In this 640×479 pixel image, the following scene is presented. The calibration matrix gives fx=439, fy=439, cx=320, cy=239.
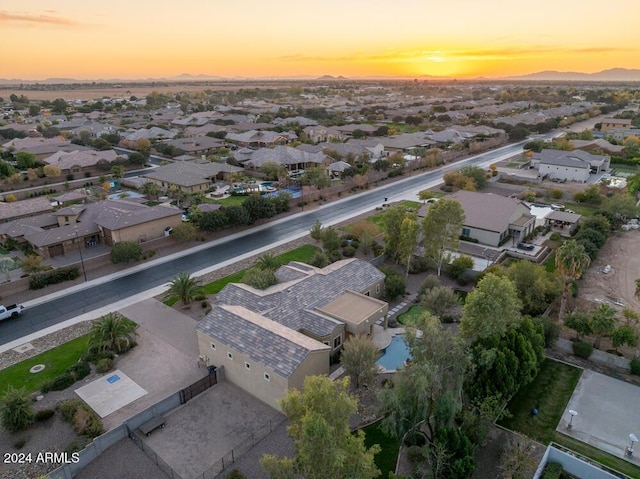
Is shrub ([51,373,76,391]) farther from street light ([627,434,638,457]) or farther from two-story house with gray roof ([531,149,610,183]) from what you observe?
two-story house with gray roof ([531,149,610,183])

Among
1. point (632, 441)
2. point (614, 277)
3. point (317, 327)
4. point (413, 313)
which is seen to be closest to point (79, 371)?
point (317, 327)

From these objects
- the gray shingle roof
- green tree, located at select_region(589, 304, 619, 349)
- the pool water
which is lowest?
the pool water

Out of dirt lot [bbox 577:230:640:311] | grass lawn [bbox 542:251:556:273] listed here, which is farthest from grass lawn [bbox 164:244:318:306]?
dirt lot [bbox 577:230:640:311]

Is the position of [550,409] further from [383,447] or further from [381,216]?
[381,216]

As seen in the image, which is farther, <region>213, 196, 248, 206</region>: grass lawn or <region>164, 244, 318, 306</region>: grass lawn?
<region>213, 196, 248, 206</region>: grass lawn

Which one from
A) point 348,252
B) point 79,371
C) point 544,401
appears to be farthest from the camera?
point 348,252

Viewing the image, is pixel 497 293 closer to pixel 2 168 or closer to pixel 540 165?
pixel 540 165
